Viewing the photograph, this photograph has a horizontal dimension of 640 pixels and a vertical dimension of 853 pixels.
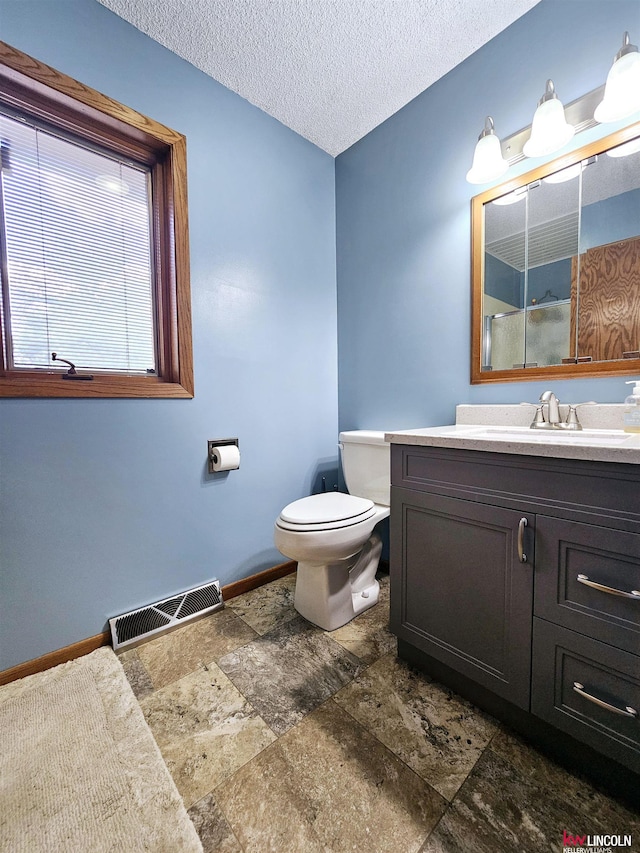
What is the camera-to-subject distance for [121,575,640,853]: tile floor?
2.41 ft

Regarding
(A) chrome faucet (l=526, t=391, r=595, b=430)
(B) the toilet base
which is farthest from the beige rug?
(A) chrome faucet (l=526, t=391, r=595, b=430)

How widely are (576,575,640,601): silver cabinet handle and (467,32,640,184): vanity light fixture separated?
4.47 ft

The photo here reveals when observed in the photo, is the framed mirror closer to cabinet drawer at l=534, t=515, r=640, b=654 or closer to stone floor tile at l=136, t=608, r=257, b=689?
cabinet drawer at l=534, t=515, r=640, b=654

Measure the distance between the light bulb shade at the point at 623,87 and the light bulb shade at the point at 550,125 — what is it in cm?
9

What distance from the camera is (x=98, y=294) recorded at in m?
1.36

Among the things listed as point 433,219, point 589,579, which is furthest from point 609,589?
point 433,219

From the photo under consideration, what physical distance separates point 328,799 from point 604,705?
2.18ft

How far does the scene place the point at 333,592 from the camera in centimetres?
141

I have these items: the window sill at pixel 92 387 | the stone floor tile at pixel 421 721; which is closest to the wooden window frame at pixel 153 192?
the window sill at pixel 92 387

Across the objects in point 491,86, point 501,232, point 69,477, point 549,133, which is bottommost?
point 69,477

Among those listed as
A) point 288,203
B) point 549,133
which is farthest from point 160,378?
point 549,133

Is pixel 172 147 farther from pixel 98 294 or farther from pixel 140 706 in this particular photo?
pixel 140 706

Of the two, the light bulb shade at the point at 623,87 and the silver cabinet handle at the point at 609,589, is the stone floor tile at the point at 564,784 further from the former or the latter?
the light bulb shade at the point at 623,87

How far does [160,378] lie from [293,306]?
32.2 inches
